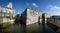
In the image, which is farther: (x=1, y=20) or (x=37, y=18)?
(x=37, y=18)

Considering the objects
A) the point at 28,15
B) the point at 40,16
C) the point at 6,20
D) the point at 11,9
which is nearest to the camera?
the point at 28,15

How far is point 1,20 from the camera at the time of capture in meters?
13.1

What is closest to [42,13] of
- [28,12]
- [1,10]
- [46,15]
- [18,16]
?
[46,15]

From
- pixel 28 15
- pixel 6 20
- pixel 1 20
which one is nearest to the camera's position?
pixel 28 15

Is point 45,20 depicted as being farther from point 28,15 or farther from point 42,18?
point 28,15

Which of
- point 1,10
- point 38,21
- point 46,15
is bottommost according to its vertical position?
point 38,21

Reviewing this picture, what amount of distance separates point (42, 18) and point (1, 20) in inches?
293

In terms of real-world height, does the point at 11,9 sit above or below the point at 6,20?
above

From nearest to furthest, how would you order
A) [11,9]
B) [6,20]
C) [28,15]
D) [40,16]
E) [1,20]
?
[28,15]
[1,20]
[6,20]
[40,16]
[11,9]

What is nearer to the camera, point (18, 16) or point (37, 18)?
point (37, 18)

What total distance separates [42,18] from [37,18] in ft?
6.31

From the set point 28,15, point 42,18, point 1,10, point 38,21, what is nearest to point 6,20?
point 1,10

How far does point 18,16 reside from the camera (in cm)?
2039

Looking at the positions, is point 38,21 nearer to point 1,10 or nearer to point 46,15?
point 46,15
